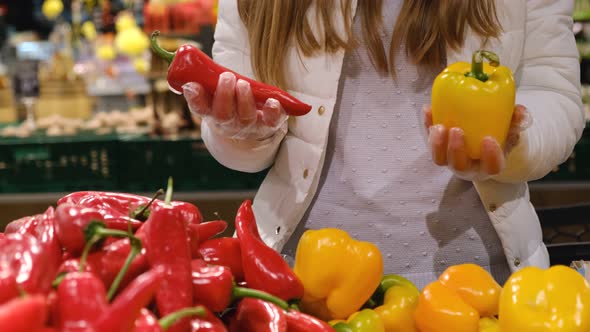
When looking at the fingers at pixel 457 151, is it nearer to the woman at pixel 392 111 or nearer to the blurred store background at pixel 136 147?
the woman at pixel 392 111

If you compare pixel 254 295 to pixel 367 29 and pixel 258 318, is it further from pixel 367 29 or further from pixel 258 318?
pixel 367 29

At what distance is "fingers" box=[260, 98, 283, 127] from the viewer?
147cm

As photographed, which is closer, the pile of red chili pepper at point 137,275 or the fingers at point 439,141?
the pile of red chili pepper at point 137,275

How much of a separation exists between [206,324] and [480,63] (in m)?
0.71

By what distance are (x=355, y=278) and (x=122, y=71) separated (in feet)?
21.2

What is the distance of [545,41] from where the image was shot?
5.77ft

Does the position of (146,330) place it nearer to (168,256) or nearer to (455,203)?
(168,256)

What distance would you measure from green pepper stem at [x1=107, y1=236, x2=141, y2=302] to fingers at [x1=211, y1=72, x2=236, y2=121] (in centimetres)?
44

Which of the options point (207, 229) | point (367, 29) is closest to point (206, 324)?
point (207, 229)

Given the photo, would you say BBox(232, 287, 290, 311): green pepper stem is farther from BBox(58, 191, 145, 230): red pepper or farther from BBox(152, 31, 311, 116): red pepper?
BBox(152, 31, 311, 116): red pepper

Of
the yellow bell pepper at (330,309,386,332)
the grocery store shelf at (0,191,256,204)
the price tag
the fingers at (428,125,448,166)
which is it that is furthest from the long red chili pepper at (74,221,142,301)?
the price tag

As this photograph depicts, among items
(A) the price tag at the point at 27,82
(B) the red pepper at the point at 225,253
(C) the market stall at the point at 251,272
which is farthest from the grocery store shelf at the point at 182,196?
(B) the red pepper at the point at 225,253

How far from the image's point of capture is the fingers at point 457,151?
1.38 m

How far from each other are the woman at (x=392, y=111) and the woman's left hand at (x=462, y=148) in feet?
1.00
